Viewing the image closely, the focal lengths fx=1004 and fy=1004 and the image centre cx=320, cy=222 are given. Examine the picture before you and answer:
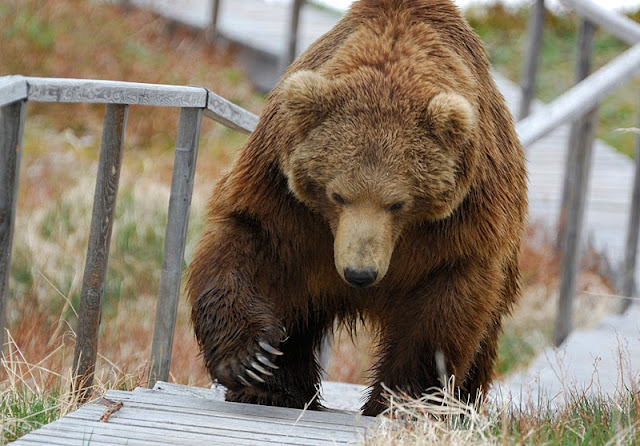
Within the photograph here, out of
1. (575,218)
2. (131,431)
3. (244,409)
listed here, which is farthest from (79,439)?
(575,218)

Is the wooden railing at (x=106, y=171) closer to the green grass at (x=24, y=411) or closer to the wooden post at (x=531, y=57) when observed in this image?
the green grass at (x=24, y=411)

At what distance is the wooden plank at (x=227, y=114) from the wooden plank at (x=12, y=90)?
1047 millimetres

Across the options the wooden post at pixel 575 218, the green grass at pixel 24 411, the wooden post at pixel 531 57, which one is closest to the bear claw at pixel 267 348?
the green grass at pixel 24 411

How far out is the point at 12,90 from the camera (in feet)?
8.65

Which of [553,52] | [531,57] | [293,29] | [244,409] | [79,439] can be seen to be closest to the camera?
[79,439]

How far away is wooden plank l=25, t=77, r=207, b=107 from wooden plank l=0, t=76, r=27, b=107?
42mm

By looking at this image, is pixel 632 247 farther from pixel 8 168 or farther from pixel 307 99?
pixel 8 168

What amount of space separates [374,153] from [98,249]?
1.05 m

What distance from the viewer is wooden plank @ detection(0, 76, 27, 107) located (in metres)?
2.60

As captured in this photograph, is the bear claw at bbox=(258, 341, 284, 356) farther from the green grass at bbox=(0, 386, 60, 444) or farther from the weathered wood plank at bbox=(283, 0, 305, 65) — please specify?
the weathered wood plank at bbox=(283, 0, 305, 65)

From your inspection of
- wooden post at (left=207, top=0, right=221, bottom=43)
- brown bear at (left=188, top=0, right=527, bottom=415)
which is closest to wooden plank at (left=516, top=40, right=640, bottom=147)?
brown bear at (left=188, top=0, right=527, bottom=415)

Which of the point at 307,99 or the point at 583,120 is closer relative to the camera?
the point at 307,99

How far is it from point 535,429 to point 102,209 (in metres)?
1.62

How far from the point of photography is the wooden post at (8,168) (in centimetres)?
270
